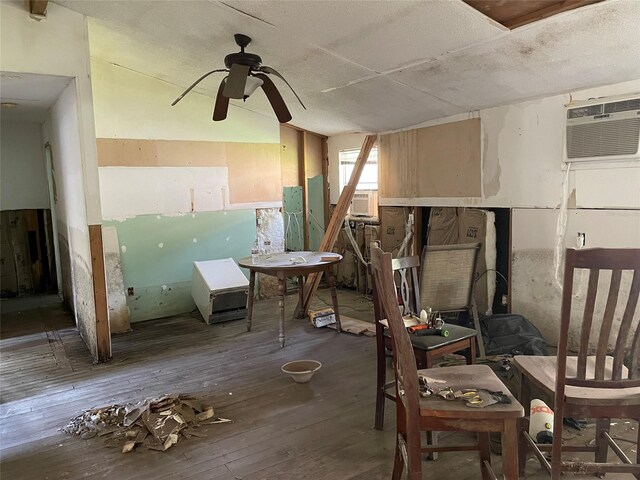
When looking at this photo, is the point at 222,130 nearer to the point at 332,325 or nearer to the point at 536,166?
the point at 332,325

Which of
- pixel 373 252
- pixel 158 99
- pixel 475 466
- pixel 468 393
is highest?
pixel 158 99

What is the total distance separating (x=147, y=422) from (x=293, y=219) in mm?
4015

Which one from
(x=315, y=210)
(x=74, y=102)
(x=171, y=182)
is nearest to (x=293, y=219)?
(x=315, y=210)

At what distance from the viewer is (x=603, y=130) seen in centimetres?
316

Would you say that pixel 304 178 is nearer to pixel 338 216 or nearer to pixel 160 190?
pixel 338 216

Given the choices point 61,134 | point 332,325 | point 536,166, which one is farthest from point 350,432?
point 61,134

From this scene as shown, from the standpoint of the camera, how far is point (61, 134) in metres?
4.33

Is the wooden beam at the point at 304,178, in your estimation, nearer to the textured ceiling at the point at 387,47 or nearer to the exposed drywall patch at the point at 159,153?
the exposed drywall patch at the point at 159,153

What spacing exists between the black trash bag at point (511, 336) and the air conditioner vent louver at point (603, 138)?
4.58ft

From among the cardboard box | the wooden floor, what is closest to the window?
the wooden floor

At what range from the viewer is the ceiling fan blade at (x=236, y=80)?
2951mm

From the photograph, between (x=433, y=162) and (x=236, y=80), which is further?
(x=433, y=162)

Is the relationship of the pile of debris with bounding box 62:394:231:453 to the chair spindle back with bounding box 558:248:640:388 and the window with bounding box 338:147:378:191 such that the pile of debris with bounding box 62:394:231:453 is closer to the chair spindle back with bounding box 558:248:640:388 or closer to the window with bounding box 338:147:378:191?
the chair spindle back with bounding box 558:248:640:388

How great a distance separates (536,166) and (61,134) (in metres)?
4.48
